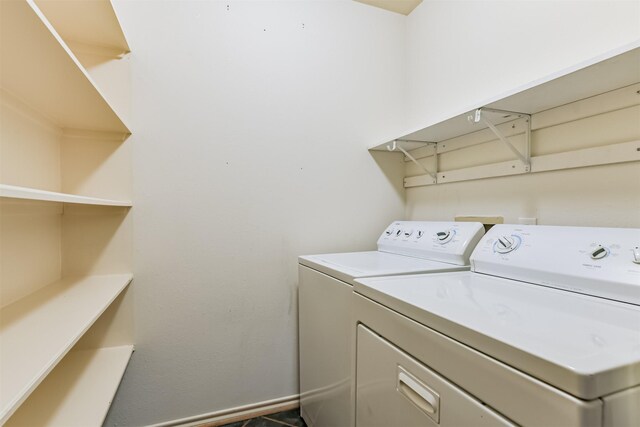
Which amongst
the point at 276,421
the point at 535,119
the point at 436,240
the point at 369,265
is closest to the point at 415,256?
the point at 436,240

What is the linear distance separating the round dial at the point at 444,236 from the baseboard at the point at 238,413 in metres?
1.19

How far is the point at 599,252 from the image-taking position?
841mm

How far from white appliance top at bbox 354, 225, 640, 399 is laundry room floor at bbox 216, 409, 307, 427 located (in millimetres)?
1068

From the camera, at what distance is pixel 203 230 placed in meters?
1.59

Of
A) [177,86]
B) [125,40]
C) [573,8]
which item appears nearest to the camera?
[573,8]

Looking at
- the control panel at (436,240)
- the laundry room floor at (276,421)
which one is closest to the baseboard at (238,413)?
the laundry room floor at (276,421)

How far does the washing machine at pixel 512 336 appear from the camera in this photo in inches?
17.2

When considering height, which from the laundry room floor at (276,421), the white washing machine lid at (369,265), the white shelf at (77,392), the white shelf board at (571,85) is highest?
the white shelf board at (571,85)

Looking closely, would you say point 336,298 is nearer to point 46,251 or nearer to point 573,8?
point 46,251

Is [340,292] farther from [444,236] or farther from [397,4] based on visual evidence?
[397,4]

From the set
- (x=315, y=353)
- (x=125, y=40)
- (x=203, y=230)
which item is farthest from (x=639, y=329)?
(x=125, y=40)

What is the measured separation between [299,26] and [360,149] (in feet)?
2.63

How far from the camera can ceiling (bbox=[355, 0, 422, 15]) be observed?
193cm

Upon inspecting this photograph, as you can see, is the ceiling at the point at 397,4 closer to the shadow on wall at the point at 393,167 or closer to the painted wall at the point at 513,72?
the painted wall at the point at 513,72
